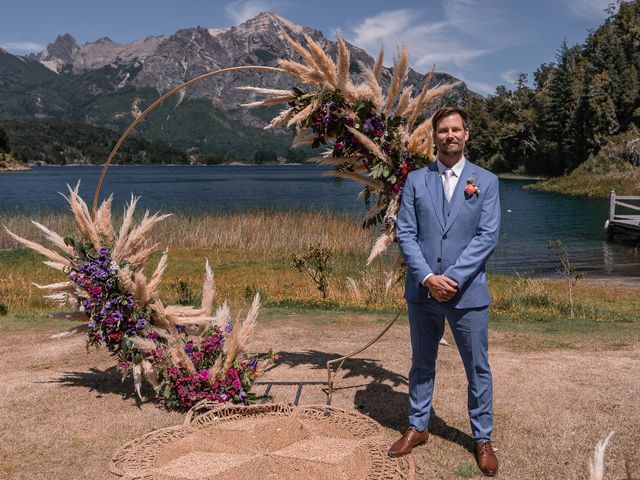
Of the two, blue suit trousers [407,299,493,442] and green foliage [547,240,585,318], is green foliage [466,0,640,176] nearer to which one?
green foliage [547,240,585,318]

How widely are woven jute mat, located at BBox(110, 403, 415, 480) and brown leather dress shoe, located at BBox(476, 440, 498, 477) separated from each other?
1.72 ft

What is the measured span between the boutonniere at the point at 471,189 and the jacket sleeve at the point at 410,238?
1.44 ft

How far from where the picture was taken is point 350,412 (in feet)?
17.5

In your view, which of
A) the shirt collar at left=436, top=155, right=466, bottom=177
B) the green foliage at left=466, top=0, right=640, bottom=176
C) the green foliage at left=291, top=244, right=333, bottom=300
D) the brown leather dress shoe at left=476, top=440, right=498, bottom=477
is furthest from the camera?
the green foliage at left=466, top=0, right=640, bottom=176

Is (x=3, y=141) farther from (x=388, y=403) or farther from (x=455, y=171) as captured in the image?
(x=455, y=171)

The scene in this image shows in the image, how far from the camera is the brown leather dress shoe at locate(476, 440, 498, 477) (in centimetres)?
436

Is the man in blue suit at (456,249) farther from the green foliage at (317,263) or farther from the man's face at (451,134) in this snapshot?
the green foliage at (317,263)

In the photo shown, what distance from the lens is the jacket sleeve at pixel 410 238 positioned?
4.39 metres

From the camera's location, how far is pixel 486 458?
4.43 meters

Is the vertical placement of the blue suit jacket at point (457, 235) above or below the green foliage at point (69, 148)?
below

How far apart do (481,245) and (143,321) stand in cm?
339

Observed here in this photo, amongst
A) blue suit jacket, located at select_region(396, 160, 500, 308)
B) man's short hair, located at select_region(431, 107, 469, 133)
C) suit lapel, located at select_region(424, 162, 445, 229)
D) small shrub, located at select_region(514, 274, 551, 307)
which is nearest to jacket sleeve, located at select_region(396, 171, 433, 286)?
blue suit jacket, located at select_region(396, 160, 500, 308)

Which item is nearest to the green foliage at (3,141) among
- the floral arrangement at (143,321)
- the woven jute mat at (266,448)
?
the floral arrangement at (143,321)

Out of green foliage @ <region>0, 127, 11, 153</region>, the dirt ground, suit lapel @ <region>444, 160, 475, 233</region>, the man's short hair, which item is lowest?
the dirt ground
